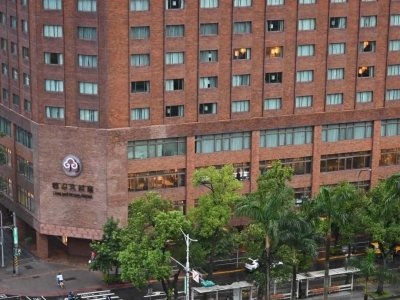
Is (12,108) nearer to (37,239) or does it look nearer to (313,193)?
(37,239)

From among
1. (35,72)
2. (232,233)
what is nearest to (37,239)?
(35,72)

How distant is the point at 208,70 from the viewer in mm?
108250

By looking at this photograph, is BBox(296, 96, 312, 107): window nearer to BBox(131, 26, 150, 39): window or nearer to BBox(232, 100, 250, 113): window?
BBox(232, 100, 250, 113): window

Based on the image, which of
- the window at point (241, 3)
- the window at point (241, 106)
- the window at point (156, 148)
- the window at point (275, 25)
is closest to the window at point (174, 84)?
the window at point (156, 148)

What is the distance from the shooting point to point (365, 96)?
386 ft

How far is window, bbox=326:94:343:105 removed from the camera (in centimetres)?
11550

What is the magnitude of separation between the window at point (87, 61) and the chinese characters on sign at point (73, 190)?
13536mm

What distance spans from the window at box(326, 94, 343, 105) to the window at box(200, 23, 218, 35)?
17209mm

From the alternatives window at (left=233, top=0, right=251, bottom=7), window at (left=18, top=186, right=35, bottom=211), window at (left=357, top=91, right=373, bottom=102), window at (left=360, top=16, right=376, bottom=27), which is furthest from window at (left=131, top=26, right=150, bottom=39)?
window at (left=357, top=91, right=373, bottom=102)

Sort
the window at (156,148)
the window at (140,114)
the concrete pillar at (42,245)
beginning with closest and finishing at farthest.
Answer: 1. the window at (140,114)
2. the window at (156,148)
3. the concrete pillar at (42,245)

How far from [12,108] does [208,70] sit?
2441 cm

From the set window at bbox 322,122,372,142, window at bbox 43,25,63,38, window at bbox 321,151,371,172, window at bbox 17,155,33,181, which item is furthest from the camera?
window at bbox 321,151,371,172

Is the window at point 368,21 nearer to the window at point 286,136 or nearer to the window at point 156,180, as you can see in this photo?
the window at point 286,136

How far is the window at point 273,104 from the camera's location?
11238 cm
